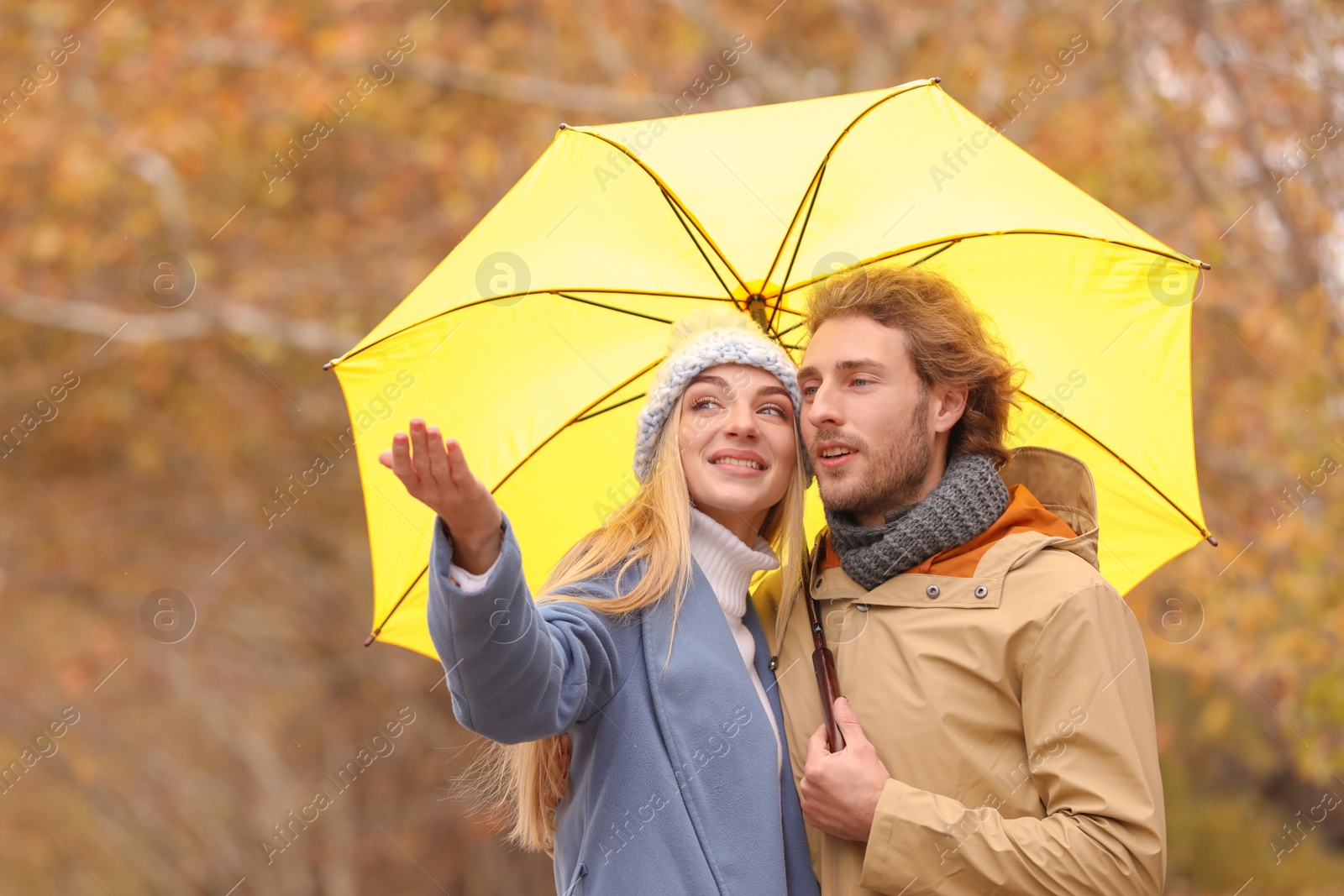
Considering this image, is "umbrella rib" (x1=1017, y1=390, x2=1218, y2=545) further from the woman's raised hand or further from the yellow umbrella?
the woman's raised hand

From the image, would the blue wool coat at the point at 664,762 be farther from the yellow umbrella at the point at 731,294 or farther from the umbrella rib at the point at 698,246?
the umbrella rib at the point at 698,246

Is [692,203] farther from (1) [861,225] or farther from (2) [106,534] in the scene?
(2) [106,534]

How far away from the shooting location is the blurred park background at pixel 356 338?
6.84 metres

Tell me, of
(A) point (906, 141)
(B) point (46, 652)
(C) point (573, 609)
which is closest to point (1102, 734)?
(C) point (573, 609)

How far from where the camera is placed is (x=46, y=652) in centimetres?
1338

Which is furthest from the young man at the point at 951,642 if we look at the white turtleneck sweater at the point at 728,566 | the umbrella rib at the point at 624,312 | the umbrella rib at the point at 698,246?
the umbrella rib at the point at 624,312

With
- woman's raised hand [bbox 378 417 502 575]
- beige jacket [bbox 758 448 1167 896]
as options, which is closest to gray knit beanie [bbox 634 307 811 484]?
beige jacket [bbox 758 448 1167 896]

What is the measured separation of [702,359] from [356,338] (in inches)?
221

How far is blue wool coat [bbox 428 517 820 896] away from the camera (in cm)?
252

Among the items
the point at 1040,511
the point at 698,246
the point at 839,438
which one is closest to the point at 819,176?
the point at 698,246

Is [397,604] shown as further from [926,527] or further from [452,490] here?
[926,527]

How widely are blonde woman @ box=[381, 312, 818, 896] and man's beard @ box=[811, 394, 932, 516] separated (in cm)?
13

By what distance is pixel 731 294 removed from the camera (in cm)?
303

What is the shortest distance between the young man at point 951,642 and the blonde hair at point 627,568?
0.20 meters
